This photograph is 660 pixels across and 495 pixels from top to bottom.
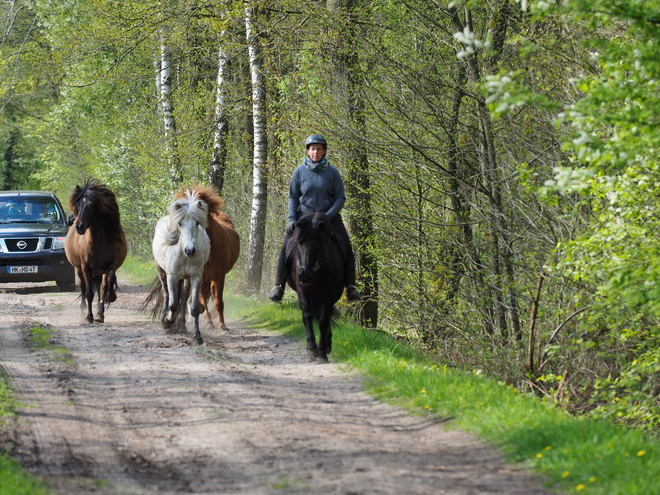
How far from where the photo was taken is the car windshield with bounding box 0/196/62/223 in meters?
21.1

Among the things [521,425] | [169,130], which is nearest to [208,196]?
[521,425]

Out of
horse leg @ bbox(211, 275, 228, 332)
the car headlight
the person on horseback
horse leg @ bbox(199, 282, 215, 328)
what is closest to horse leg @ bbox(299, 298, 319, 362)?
the person on horseback

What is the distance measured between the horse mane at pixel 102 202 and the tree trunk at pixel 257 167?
3.47m

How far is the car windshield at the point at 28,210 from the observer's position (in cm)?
2108

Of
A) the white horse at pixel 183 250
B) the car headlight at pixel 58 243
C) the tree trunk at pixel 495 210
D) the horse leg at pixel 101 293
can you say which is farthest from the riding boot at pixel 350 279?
the car headlight at pixel 58 243

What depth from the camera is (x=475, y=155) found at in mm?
13711

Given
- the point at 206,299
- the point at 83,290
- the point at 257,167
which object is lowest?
the point at 206,299

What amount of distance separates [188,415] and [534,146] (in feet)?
23.5

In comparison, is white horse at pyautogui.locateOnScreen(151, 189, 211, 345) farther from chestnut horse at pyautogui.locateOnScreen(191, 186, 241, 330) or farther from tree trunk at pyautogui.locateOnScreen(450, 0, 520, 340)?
tree trunk at pyautogui.locateOnScreen(450, 0, 520, 340)

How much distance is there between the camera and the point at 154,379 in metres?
8.88

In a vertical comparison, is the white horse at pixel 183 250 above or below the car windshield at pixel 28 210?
below

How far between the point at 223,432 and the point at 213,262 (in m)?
7.31

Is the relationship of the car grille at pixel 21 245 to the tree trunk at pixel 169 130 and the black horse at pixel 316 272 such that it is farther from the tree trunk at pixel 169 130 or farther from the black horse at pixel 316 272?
the black horse at pixel 316 272

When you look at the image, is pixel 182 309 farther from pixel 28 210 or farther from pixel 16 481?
pixel 28 210
